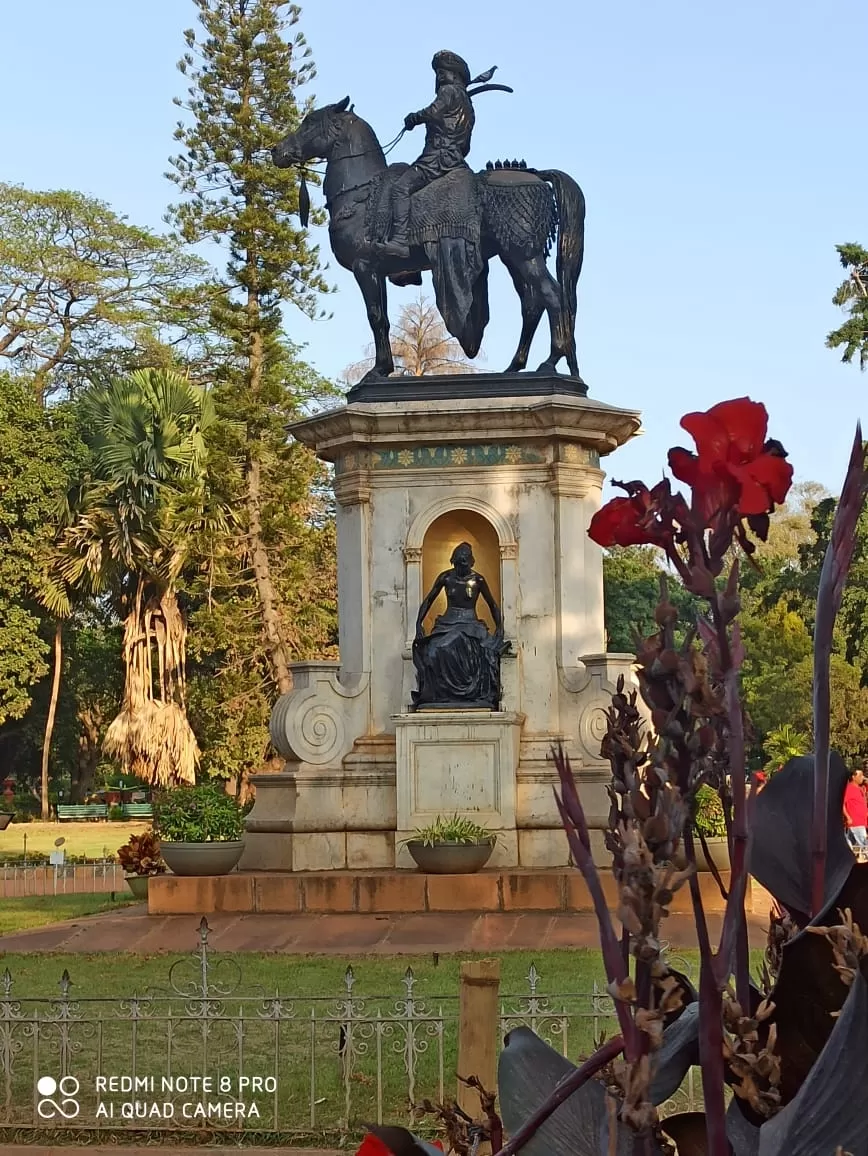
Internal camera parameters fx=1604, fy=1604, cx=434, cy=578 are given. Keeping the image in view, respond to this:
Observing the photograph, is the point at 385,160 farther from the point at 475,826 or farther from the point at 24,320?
the point at 24,320

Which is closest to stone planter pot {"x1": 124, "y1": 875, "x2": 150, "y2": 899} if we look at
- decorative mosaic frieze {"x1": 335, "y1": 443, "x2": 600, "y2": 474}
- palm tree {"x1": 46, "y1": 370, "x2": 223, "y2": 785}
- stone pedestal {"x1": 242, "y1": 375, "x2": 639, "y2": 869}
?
stone pedestal {"x1": 242, "y1": 375, "x2": 639, "y2": 869}

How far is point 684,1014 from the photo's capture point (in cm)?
Answer: 120

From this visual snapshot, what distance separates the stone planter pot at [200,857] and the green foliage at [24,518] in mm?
25744

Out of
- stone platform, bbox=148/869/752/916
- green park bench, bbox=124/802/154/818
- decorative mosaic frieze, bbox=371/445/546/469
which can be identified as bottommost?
green park bench, bbox=124/802/154/818

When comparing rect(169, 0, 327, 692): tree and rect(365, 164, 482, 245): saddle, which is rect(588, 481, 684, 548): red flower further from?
rect(169, 0, 327, 692): tree

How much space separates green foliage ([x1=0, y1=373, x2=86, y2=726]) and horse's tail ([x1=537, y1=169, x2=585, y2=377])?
82.4ft

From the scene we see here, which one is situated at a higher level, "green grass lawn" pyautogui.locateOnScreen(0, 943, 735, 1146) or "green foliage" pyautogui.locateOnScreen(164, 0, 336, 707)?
"green foliage" pyautogui.locateOnScreen(164, 0, 336, 707)

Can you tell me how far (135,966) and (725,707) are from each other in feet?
34.7

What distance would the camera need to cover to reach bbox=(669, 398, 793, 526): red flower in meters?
1.09

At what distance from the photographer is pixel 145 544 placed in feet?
123

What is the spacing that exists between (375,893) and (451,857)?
677 mm

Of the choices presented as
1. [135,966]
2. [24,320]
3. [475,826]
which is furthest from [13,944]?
[24,320]

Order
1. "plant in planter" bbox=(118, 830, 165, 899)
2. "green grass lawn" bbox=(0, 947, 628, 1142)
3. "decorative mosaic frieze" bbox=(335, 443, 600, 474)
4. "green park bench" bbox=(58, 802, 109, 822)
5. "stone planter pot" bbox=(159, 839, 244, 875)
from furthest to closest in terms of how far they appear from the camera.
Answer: "green park bench" bbox=(58, 802, 109, 822) → "plant in planter" bbox=(118, 830, 165, 899) → "decorative mosaic frieze" bbox=(335, 443, 600, 474) → "stone planter pot" bbox=(159, 839, 244, 875) → "green grass lawn" bbox=(0, 947, 628, 1142)

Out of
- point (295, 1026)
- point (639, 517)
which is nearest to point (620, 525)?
point (639, 517)
